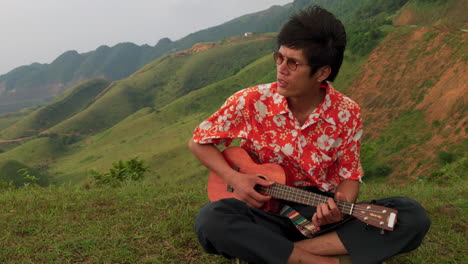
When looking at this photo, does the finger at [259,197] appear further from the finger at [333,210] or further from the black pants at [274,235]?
the finger at [333,210]

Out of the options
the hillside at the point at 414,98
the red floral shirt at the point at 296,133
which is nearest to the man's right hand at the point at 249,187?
the red floral shirt at the point at 296,133

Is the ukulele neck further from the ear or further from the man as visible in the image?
the ear

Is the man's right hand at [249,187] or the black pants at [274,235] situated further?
the man's right hand at [249,187]

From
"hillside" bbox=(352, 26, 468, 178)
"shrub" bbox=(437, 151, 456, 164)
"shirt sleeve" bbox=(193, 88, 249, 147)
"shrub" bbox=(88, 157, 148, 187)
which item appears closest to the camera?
"shirt sleeve" bbox=(193, 88, 249, 147)

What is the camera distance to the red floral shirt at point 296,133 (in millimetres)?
2637

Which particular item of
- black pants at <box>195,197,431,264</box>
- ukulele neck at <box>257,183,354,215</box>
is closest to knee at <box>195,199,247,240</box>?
black pants at <box>195,197,431,264</box>

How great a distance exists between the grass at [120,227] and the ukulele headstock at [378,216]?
820mm

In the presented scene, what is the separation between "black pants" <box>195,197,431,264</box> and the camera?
2.26m

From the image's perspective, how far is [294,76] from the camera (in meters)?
2.52

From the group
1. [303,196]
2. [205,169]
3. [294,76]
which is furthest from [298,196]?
[205,169]

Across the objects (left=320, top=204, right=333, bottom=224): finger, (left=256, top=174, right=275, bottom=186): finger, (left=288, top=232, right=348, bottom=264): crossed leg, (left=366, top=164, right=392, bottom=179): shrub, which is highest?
(left=256, top=174, right=275, bottom=186): finger

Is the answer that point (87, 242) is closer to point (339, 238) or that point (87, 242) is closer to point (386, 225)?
point (339, 238)

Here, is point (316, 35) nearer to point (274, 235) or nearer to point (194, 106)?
point (274, 235)

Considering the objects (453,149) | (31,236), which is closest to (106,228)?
(31,236)
